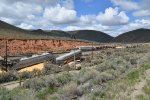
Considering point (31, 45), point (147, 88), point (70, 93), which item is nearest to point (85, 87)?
point (70, 93)

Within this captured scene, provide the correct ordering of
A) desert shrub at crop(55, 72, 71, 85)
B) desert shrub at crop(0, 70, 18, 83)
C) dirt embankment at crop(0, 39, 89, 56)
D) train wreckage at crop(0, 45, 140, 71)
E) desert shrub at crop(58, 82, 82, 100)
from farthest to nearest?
dirt embankment at crop(0, 39, 89, 56)
train wreckage at crop(0, 45, 140, 71)
desert shrub at crop(0, 70, 18, 83)
desert shrub at crop(55, 72, 71, 85)
desert shrub at crop(58, 82, 82, 100)

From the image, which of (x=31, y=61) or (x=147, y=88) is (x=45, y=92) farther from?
(x=31, y=61)

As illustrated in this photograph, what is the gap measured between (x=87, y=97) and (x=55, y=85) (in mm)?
6110

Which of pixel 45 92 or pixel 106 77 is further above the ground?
pixel 106 77

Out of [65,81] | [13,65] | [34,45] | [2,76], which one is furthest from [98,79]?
[34,45]

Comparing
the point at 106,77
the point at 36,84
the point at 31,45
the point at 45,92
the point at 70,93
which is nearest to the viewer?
the point at 70,93

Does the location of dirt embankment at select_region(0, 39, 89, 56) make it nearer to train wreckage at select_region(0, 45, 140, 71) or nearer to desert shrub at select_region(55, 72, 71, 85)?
train wreckage at select_region(0, 45, 140, 71)

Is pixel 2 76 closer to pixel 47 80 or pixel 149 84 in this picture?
pixel 47 80

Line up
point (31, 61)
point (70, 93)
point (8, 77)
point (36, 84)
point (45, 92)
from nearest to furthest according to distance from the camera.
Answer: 1. point (70, 93)
2. point (45, 92)
3. point (36, 84)
4. point (8, 77)
5. point (31, 61)

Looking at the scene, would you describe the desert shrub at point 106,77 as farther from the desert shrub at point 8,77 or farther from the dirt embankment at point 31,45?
the dirt embankment at point 31,45

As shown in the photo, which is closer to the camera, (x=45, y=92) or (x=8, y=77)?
(x=45, y=92)

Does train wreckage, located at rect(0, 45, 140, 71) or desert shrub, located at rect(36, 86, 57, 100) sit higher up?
desert shrub, located at rect(36, 86, 57, 100)

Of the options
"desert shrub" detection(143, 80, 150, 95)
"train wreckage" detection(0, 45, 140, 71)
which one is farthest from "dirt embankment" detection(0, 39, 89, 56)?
"desert shrub" detection(143, 80, 150, 95)

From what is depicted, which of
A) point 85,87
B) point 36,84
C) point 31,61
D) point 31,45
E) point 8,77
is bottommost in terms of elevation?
point 8,77
